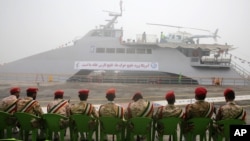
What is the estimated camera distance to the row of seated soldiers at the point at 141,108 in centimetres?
453

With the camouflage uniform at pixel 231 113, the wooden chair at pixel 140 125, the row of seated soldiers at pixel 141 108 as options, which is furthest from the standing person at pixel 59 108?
the camouflage uniform at pixel 231 113

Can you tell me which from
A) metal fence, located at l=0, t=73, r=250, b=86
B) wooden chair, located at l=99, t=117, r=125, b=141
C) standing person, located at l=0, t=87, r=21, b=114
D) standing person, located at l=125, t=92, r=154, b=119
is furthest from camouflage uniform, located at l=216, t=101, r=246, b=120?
metal fence, located at l=0, t=73, r=250, b=86

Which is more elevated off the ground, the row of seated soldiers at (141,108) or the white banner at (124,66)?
the white banner at (124,66)

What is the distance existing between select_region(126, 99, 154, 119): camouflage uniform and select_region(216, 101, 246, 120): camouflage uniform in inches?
52.1

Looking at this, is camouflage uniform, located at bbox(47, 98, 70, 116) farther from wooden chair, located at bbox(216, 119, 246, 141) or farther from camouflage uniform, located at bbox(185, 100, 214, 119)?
wooden chair, located at bbox(216, 119, 246, 141)

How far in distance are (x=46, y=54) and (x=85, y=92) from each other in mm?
24278

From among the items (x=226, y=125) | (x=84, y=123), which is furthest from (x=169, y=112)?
(x=84, y=123)

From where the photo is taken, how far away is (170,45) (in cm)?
2650

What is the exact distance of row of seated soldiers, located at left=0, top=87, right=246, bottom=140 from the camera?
178 inches

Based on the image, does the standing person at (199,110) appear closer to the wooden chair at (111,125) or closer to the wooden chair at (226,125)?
the wooden chair at (226,125)

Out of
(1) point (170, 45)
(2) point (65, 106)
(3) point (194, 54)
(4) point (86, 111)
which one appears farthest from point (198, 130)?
(3) point (194, 54)

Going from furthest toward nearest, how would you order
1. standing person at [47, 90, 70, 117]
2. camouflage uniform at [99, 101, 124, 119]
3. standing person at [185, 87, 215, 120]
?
standing person at [47, 90, 70, 117] < camouflage uniform at [99, 101, 124, 119] < standing person at [185, 87, 215, 120]

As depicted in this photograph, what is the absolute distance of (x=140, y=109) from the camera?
4.83 m

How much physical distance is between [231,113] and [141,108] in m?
1.72
